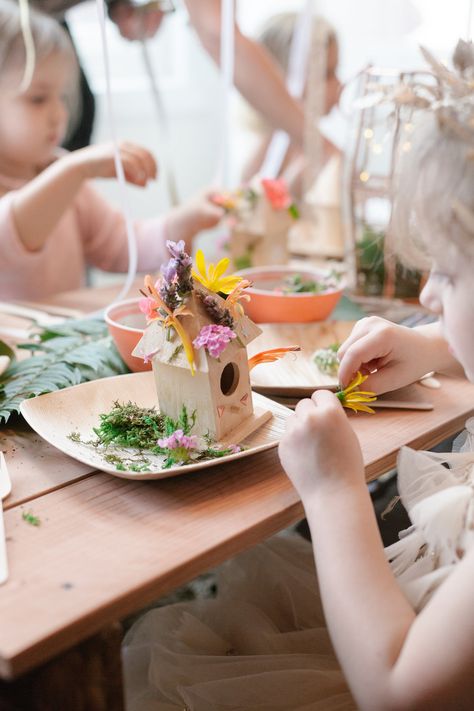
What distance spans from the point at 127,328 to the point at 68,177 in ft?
1.90

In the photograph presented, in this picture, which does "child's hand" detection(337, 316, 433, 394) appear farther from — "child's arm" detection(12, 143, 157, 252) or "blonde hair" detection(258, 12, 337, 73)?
"blonde hair" detection(258, 12, 337, 73)

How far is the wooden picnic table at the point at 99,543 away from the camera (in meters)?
0.51

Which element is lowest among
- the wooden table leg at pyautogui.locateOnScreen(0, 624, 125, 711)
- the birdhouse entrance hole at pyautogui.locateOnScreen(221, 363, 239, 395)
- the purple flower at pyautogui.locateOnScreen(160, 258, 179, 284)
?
the wooden table leg at pyautogui.locateOnScreen(0, 624, 125, 711)

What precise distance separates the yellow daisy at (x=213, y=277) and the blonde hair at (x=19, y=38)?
3.24ft

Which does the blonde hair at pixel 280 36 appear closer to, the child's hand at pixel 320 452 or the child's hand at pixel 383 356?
the child's hand at pixel 383 356

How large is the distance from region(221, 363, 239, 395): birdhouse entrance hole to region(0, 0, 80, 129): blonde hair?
104 centimetres

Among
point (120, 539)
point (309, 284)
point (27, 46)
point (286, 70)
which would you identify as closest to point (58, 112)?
point (27, 46)

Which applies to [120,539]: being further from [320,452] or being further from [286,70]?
[286,70]

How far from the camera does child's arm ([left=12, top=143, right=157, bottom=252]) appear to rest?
1353mm

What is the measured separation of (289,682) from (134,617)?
22.6 inches

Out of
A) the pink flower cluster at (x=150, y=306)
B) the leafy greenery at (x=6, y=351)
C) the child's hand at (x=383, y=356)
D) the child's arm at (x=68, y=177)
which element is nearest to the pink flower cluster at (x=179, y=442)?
the pink flower cluster at (x=150, y=306)

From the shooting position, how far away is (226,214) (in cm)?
146

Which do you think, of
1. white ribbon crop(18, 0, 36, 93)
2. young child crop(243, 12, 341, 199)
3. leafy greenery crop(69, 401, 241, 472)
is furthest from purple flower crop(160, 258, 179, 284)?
young child crop(243, 12, 341, 199)

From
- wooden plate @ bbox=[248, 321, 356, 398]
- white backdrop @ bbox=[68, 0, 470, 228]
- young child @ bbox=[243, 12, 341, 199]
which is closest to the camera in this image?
wooden plate @ bbox=[248, 321, 356, 398]
